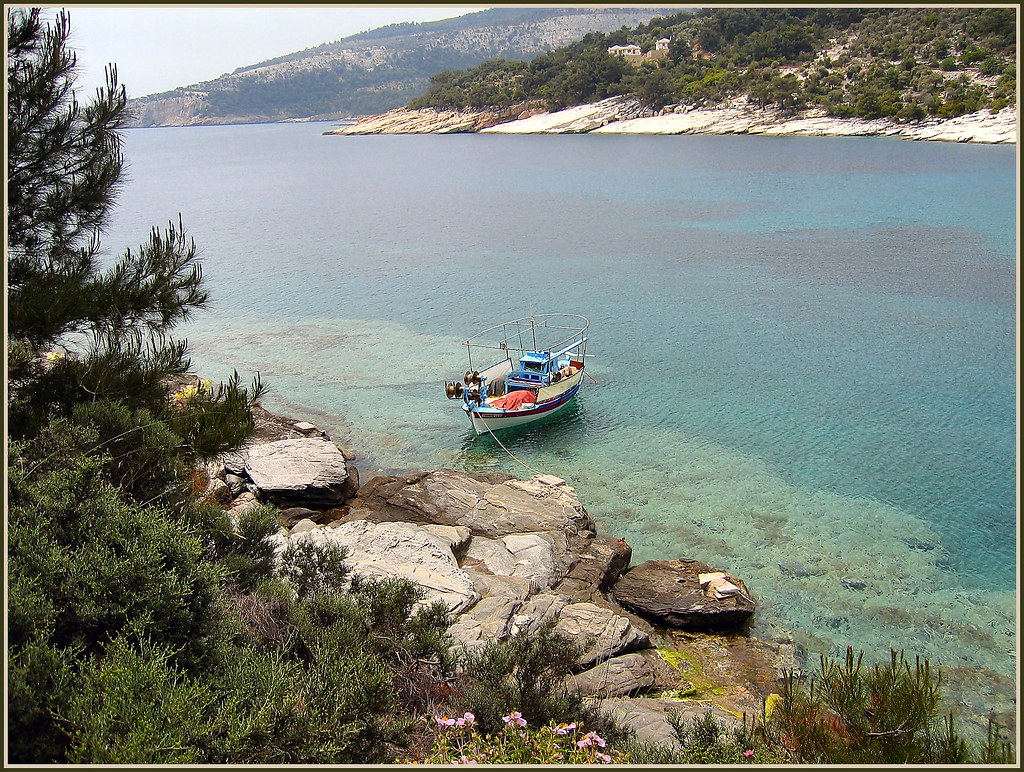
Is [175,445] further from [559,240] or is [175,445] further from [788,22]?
[788,22]

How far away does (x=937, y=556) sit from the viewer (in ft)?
43.3

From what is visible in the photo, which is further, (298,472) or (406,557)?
(298,472)

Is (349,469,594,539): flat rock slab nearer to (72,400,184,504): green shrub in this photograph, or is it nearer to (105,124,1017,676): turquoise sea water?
(105,124,1017,676): turquoise sea water

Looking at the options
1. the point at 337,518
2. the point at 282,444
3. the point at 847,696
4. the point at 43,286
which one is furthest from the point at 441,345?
the point at 847,696

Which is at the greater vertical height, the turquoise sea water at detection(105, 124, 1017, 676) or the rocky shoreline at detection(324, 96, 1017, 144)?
the rocky shoreline at detection(324, 96, 1017, 144)

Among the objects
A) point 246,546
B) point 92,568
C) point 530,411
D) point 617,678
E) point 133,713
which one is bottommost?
point 617,678

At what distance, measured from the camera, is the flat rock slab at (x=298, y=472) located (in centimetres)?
1450

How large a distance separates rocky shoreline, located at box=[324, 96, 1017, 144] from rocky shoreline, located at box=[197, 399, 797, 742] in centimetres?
6105

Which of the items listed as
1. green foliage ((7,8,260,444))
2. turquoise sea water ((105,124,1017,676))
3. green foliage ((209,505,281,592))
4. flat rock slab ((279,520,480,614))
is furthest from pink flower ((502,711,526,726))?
turquoise sea water ((105,124,1017,676))

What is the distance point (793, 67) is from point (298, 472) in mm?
89444

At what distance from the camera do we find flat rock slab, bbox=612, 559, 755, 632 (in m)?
11.3

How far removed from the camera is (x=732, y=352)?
2319cm

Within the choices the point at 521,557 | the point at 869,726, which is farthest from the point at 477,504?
the point at 869,726

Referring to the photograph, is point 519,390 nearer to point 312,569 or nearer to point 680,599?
point 680,599
